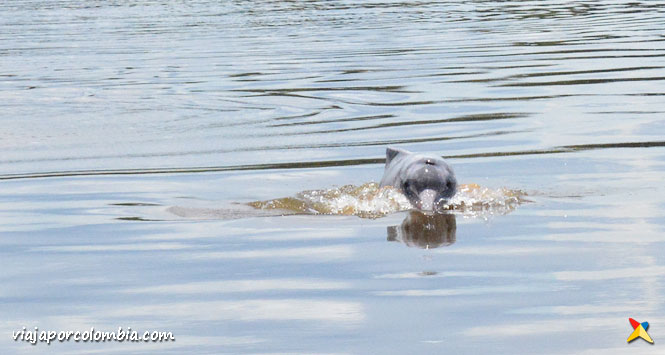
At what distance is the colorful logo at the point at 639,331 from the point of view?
6.89m

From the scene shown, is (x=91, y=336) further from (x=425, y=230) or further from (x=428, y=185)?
(x=428, y=185)

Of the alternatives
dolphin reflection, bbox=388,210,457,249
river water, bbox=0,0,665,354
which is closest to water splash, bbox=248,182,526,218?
river water, bbox=0,0,665,354

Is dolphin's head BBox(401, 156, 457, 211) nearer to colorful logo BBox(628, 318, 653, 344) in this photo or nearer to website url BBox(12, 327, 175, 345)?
colorful logo BBox(628, 318, 653, 344)

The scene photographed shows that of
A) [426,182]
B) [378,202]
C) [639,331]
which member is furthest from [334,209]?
[639,331]

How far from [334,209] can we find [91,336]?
428 cm

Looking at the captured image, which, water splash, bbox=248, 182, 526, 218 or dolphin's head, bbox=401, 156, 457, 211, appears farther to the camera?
water splash, bbox=248, 182, 526, 218

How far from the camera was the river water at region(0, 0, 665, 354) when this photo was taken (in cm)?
746

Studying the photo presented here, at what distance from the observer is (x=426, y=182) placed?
1082 centimetres

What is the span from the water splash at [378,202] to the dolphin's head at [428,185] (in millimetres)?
73

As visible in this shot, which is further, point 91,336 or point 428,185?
point 428,185

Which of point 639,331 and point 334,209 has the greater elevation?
point 639,331

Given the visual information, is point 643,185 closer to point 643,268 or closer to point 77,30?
point 643,268

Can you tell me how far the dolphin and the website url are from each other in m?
3.87

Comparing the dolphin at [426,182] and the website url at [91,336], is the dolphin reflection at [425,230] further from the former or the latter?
the website url at [91,336]
